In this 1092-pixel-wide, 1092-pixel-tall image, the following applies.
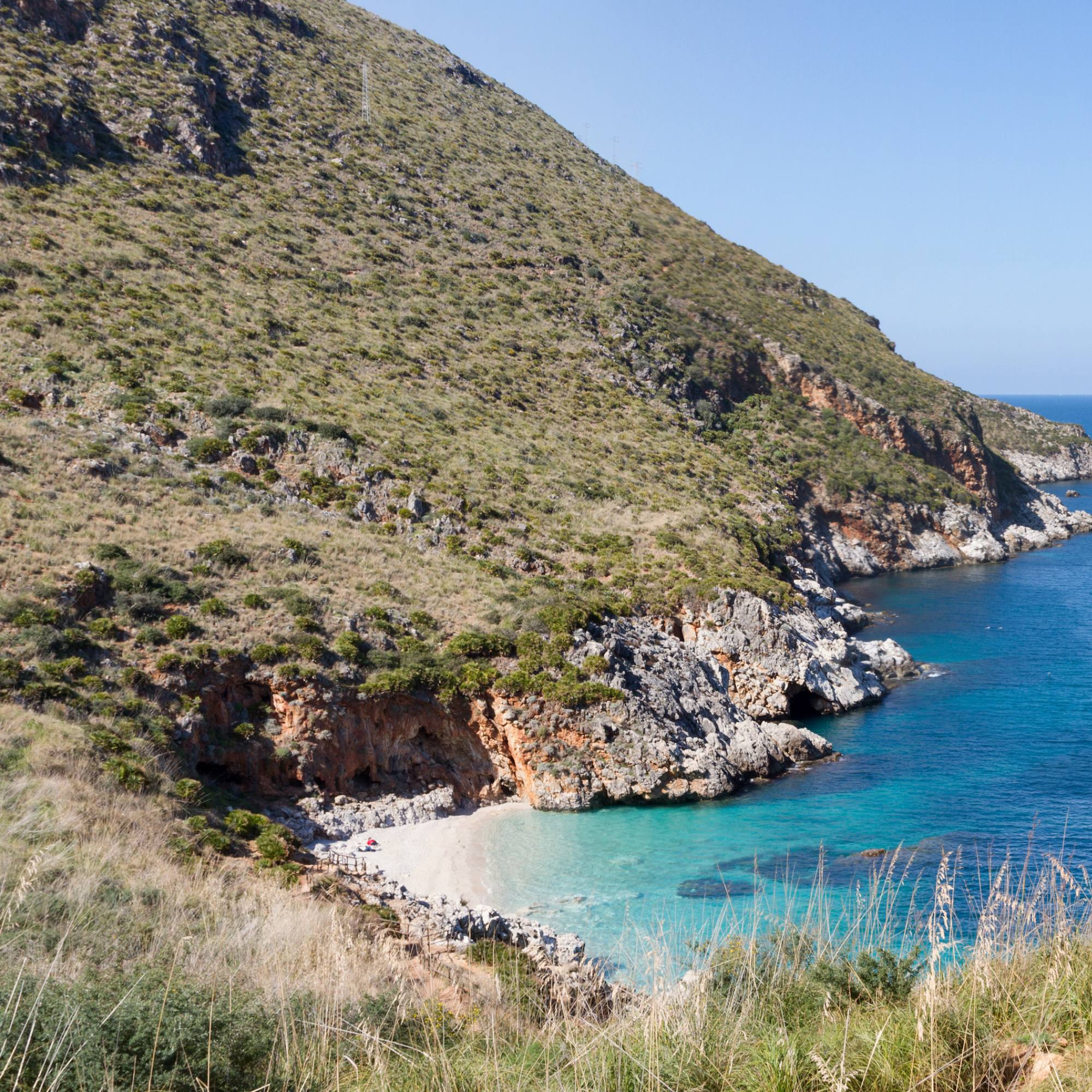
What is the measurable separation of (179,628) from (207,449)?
13919 millimetres

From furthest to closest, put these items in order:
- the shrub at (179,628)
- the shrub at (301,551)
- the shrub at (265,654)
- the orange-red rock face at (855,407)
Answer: the orange-red rock face at (855,407), the shrub at (301,551), the shrub at (265,654), the shrub at (179,628)

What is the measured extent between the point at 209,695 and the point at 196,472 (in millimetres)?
14170

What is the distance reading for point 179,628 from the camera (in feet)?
85.9

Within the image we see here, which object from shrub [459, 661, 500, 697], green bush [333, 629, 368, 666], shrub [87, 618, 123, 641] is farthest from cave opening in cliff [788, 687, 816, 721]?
shrub [87, 618, 123, 641]

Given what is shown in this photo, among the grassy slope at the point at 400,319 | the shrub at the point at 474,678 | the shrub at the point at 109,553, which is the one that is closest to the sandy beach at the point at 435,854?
the shrub at the point at 474,678

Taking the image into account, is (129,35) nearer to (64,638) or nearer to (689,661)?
(64,638)

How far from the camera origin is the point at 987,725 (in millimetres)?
34312

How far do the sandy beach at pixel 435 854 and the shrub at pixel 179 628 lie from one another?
8.00m

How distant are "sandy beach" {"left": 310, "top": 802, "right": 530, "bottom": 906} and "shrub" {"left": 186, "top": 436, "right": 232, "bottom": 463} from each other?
20129 millimetres

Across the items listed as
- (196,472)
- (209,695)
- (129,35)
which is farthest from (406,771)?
(129,35)

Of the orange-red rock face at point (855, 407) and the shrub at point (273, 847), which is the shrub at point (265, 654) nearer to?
the shrub at point (273, 847)

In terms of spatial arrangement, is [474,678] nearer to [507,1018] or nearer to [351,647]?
[351,647]

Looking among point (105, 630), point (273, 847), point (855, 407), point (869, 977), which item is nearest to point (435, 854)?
point (273, 847)

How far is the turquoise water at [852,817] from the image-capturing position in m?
22.2
